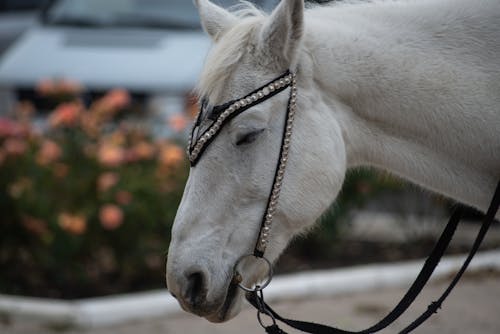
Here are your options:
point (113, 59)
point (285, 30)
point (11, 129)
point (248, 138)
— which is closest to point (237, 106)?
point (248, 138)

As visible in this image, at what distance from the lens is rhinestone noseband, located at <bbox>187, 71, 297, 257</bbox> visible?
7.55ft

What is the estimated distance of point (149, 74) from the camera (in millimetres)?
6664

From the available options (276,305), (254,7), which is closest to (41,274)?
(276,305)

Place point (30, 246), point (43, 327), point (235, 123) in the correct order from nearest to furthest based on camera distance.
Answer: point (235, 123) < point (43, 327) < point (30, 246)

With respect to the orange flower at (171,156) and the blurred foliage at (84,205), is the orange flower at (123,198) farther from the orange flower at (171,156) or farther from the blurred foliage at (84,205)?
the orange flower at (171,156)

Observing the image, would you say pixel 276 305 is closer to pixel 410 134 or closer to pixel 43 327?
pixel 43 327

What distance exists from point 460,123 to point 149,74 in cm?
457

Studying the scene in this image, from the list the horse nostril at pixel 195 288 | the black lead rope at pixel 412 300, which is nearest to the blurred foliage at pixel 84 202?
the black lead rope at pixel 412 300

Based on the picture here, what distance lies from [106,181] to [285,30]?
118 inches

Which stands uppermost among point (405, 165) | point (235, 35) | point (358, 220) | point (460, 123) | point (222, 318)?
point (235, 35)

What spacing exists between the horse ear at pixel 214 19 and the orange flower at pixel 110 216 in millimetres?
2544

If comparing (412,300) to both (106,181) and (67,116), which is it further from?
(67,116)

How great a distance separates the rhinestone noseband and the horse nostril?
19 cm

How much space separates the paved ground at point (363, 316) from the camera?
473cm
